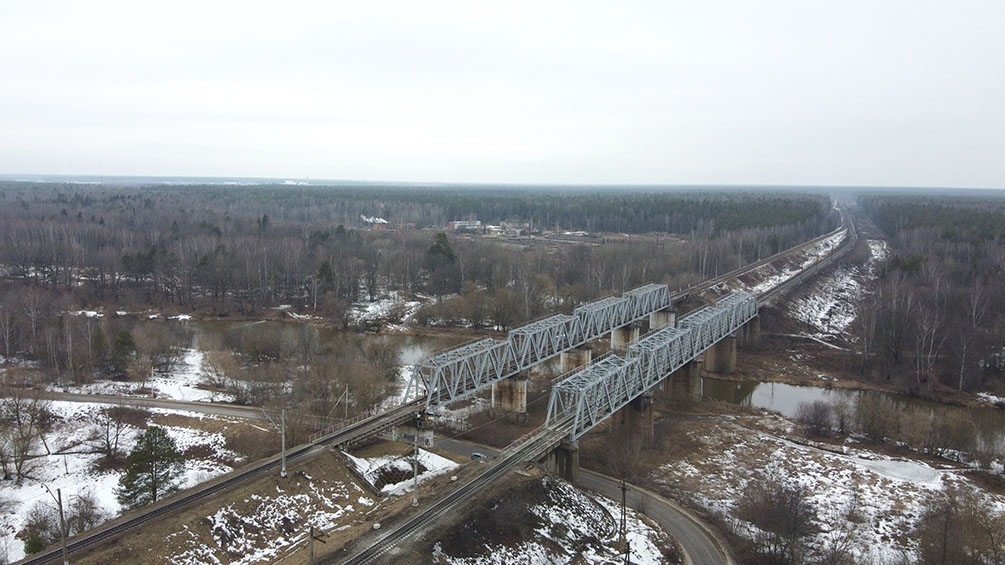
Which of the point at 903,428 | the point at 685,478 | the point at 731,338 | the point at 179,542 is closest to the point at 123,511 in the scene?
the point at 179,542

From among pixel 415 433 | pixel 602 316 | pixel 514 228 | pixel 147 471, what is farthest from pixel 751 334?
pixel 514 228

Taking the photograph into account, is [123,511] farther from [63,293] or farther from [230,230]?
[230,230]

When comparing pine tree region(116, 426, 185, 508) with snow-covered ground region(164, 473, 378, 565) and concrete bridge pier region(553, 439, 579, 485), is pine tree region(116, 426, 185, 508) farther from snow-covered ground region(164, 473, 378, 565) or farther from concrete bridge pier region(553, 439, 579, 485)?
concrete bridge pier region(553, 439, 579, 485)

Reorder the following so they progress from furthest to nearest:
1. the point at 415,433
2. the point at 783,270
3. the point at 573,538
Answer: the point at 783,270 → the point at 415,433 → the point at 573,538

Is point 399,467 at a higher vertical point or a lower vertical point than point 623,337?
lower

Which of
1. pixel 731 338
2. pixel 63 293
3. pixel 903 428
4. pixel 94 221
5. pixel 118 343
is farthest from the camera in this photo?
pixel 94 221

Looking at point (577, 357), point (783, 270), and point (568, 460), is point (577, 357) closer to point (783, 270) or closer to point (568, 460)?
point (568, 460)

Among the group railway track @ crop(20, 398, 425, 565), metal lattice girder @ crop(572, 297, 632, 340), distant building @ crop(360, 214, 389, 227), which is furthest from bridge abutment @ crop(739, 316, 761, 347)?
distant building @ crop(360, 214, 389, 227)

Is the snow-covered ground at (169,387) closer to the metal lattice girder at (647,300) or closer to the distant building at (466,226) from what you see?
the metal lattice girder at (647,300)
